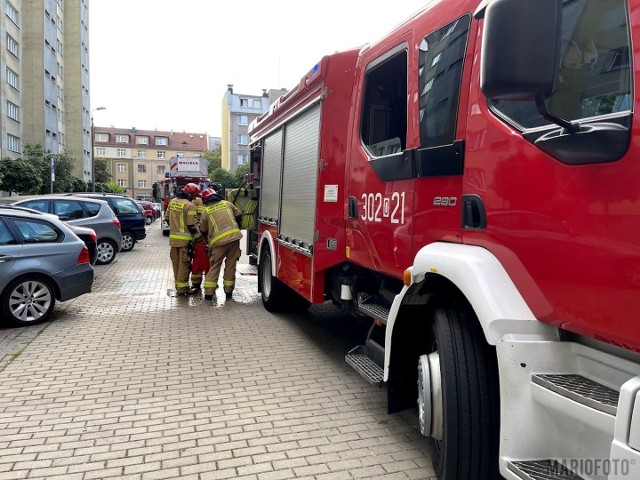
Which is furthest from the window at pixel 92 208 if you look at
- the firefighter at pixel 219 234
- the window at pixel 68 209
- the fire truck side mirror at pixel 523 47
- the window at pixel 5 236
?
the fire truck side mirror at pixel 523 47

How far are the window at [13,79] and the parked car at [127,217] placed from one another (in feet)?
82.0

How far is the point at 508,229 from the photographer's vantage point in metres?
2.25

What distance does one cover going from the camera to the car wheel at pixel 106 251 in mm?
12604

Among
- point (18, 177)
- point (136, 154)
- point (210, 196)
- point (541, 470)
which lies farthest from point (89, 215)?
point (136, 154)

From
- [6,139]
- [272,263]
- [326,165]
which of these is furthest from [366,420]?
[6,139]

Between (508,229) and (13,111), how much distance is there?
1565 inches

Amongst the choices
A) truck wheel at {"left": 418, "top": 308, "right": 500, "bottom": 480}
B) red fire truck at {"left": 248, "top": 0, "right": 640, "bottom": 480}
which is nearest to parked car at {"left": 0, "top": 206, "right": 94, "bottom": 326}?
red fire truck at {"left": 248, "top": 0, "right": 640, "bottom": 480}

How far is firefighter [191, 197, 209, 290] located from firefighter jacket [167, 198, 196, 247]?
11 centimetres

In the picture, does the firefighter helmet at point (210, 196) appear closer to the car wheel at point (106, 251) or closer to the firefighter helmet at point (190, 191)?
the firefighter helmet at point (190, 191)

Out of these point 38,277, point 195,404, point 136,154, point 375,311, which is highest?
point 136,154

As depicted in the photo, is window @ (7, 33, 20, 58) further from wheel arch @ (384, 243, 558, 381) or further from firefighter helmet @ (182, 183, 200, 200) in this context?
wheel arch @ (384, 243, 558, 381)

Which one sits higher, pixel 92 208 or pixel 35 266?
pixel 92 208

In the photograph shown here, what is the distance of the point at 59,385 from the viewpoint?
14.8ft

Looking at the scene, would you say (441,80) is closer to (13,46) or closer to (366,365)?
(366,365)
